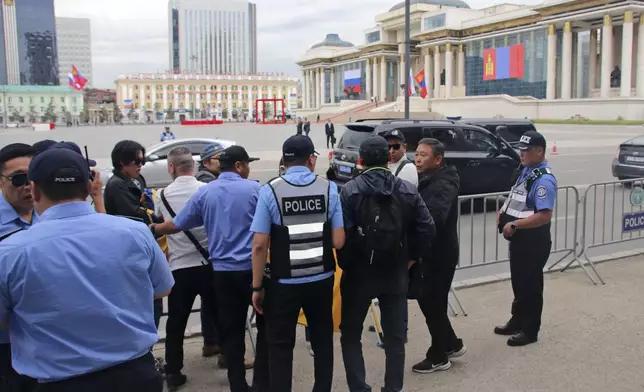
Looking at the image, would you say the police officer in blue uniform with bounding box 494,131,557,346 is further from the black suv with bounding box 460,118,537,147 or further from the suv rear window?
the black suv with bounding box 460,118,537,147

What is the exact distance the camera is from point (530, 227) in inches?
201

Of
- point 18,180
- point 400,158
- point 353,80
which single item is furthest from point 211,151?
point 353,80

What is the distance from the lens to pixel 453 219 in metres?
4.80

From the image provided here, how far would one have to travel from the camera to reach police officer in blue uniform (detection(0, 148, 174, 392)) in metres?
2.30

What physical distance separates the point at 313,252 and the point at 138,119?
149125 millimetres

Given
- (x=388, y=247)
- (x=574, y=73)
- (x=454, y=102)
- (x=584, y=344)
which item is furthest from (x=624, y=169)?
(x=454, y=102)

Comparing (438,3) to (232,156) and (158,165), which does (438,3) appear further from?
(232,156)

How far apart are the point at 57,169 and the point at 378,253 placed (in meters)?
2.23

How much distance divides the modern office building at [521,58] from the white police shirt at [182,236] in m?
40.9

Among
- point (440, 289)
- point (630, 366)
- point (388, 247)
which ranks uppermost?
point (388, 247)

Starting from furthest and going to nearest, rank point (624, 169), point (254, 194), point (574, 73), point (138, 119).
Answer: point (138, 119), point (574, 73), point (624, 169), point (254, 194)

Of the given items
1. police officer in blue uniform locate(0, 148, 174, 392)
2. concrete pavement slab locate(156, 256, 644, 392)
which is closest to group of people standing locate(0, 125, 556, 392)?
police officer in blue uniform locate(0, 148, 174, 392)

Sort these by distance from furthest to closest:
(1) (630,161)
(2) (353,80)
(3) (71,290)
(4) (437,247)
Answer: (2) (353,80) < (1) (630,161) < (4) (437,247) < (3) (71,290)

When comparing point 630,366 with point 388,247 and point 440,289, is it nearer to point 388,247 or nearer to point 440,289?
point 440,289
